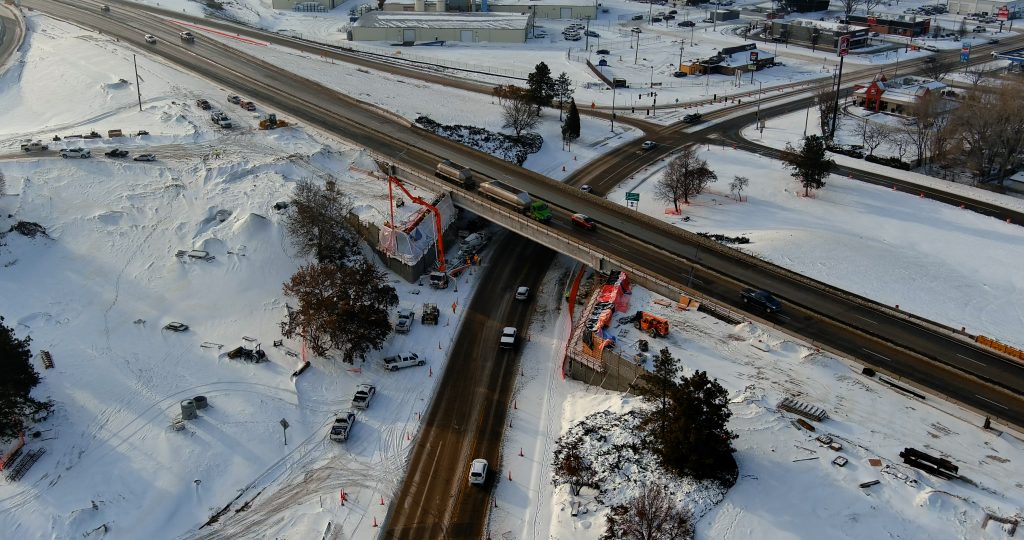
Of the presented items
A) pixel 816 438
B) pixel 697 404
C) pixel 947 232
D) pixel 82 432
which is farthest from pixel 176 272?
pixel 947 232

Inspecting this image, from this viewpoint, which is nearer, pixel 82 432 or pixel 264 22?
pixel 82 432

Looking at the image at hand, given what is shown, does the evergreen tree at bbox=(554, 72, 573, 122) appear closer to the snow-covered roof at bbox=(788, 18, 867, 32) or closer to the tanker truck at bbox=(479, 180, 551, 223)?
the tanker truck at bbox=(479, 180, 551, 223)

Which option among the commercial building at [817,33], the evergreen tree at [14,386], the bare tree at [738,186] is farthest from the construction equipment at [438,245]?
the commercial building at [817,33]

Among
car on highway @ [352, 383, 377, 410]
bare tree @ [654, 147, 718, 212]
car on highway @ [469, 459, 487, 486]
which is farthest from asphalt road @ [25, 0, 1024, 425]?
car on highway @ [352, 383, 377, 410]

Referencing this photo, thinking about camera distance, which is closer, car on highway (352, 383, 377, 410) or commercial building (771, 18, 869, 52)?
car on highway (352, 383, 377, 410)

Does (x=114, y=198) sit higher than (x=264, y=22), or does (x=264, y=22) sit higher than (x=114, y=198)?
(x=264, y=22)

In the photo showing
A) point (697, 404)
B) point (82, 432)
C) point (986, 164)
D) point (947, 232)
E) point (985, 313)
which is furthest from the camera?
point (986, 164)

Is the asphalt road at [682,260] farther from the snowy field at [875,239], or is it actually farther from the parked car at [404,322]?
the parked car at [404,322]

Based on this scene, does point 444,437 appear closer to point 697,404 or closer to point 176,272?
point 697,404
